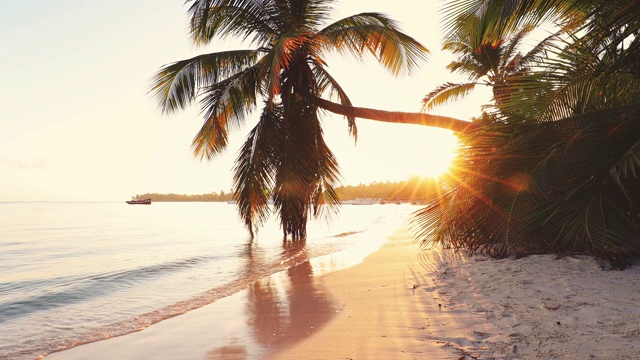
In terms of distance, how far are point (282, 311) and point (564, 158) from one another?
12.7 ft

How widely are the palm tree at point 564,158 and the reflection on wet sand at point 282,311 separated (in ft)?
9.13

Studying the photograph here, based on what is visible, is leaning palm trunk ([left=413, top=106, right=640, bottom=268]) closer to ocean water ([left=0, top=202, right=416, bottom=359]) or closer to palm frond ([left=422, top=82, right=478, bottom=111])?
ocean water ([left=0, top=202, right=416, bottom=359])

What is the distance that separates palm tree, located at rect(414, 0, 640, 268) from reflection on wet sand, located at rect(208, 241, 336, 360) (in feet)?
9.13

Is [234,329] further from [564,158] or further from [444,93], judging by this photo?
[444,93]

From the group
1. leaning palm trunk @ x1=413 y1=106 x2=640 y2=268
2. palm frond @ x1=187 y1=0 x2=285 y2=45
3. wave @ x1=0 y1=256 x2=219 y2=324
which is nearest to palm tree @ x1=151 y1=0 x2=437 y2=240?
palm frond @ x1=187 y1=0 x2=285 y2=45

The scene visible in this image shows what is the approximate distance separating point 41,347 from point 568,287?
17.7 ft

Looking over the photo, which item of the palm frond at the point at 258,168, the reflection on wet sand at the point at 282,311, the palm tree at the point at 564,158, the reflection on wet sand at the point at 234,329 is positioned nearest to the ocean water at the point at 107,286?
the reflection on wet sand at the point at 234,329

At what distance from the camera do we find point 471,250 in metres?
6.69

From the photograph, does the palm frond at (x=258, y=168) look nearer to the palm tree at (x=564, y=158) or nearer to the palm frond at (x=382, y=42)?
the palm frond at (x=382, y=42)

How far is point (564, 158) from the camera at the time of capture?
506cm

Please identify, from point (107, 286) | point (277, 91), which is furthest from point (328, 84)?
point (107, 286)

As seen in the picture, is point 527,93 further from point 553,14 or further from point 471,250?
point 471,250

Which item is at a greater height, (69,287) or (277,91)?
(277,91)

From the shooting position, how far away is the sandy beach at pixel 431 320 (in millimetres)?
2930
